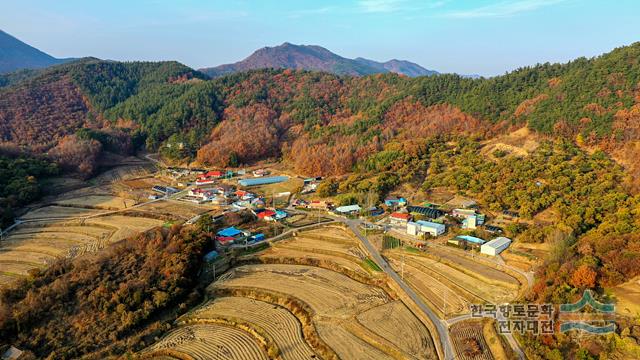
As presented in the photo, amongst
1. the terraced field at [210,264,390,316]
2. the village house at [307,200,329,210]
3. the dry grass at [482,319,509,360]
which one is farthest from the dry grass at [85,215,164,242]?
the dry grass at [482,319,509,360]

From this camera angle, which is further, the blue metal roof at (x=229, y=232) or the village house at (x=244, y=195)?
the village house at (x=244, y=195)

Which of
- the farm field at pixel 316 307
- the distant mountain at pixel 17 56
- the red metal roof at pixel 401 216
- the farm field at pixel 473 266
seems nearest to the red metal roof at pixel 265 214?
the farm field at pixel 316 307

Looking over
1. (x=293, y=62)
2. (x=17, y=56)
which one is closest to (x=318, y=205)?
(x=293, y=62)

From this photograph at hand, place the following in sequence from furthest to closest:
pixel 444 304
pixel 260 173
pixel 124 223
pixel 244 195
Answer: pixel 260 173 < pixel 244 195 < pixel 124 223 < pixel 444 304

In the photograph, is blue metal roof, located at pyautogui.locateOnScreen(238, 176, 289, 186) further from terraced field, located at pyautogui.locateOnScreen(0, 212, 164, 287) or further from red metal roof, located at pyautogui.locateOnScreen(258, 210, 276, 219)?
terraced field, located at pyautogui.locateOnScreen(0, 212, 164, 287)

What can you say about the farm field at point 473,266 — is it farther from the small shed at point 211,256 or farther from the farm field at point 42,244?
the farm field at point 42,244

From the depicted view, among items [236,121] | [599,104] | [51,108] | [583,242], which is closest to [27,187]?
[236,121]

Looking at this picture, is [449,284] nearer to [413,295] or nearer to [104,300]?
[413,295]
